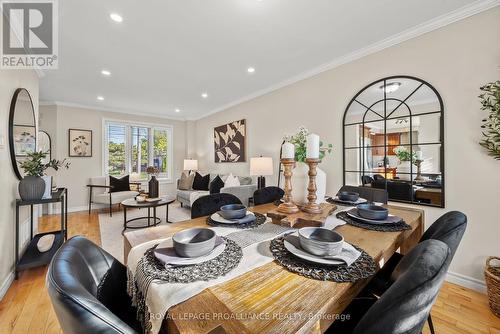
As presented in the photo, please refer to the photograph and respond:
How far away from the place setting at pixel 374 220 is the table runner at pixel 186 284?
19 cm

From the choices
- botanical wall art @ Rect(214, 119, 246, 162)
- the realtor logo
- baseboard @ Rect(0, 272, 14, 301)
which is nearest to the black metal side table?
baseboard @ Rect(0, 272, 14, 301)

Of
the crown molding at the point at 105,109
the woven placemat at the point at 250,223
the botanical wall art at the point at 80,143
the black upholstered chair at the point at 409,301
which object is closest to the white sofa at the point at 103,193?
the botanical wall art at the point at 80,143

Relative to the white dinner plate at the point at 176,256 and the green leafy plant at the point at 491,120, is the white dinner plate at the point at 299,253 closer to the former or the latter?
the white dinner plate at the point at 176,256

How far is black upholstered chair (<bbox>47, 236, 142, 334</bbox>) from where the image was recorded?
1.51ft

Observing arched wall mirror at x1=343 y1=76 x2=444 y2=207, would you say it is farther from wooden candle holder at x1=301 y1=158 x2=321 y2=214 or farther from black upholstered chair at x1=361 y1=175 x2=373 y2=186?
wooden candle holder at x1=301 y1=158 x2=321 y2=214

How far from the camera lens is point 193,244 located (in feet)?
2.34

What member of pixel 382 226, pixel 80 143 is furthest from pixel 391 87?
pixel 80 143

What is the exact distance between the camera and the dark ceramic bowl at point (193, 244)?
716mm

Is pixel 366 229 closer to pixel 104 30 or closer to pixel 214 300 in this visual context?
pixel 214 300

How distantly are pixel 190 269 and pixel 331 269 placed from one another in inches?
18.7

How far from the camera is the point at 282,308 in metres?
0.53

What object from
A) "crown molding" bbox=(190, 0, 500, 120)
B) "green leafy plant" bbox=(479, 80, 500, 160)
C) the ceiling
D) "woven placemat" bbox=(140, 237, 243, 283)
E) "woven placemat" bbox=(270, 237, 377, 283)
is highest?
the ceiling

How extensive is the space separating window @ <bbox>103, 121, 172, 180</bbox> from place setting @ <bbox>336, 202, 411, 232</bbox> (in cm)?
522

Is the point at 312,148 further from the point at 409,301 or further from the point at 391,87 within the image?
the point at 391,87
